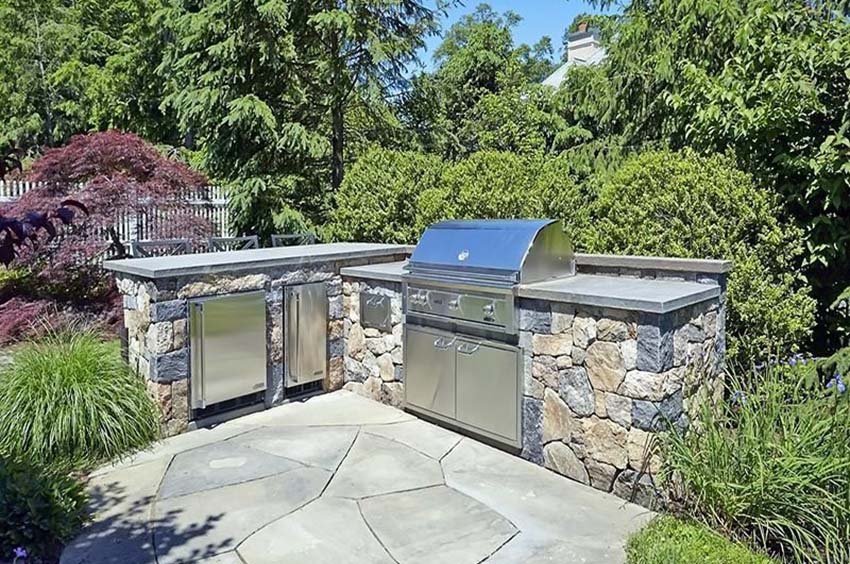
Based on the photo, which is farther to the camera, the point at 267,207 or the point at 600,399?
the point at 267,207

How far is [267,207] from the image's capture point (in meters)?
10.6

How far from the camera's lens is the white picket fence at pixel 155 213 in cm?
823

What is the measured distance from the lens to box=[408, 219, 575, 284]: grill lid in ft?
13.2

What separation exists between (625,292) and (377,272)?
2050 mm

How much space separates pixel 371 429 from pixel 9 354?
8.70 feet

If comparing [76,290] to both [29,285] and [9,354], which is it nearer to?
[29,285]

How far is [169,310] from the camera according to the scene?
4289 millimetres

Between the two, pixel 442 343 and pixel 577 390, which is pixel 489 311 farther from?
pixel 577 390

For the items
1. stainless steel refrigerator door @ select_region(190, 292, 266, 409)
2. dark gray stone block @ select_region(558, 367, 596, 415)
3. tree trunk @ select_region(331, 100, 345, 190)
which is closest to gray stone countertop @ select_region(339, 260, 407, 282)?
stainless steel refrigerator door @ select_region(190, 292, 266, 409)

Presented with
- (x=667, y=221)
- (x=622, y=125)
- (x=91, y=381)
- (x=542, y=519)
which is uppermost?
(x=622, y=125)

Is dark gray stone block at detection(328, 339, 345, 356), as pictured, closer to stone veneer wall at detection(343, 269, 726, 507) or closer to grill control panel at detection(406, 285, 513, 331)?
grill control panel at detection(406, 285, 513, 331)

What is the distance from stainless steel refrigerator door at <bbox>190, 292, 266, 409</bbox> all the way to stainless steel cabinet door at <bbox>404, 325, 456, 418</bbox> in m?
1.11

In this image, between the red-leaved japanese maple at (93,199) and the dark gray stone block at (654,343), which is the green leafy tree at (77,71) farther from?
the dark gray stone block at (654,343)

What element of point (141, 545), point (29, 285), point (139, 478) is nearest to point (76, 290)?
point (29, 285)
